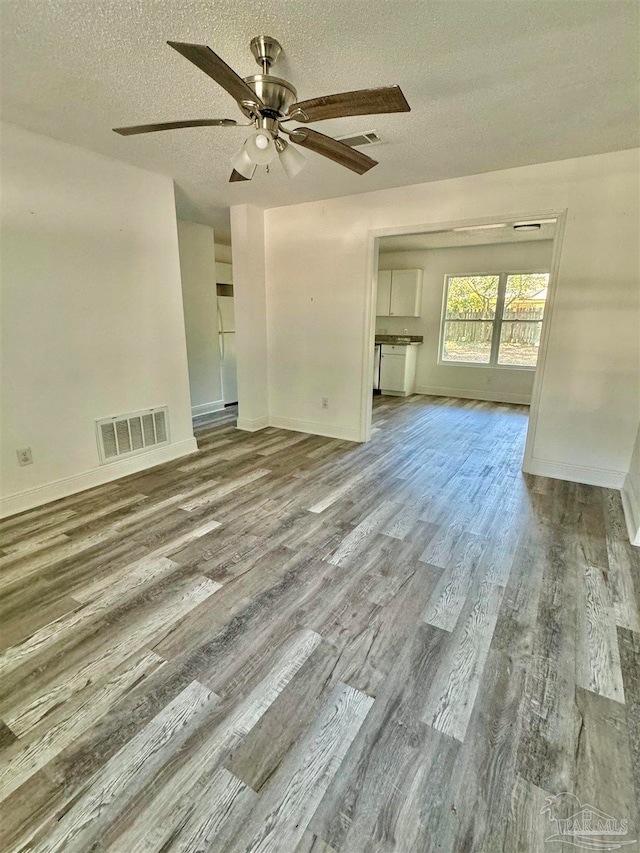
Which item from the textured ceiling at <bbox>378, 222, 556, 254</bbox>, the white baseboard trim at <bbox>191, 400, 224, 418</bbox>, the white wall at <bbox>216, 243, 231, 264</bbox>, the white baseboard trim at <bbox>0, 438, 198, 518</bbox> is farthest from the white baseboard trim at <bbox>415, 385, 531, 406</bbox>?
the white baseboard trim at <bbox>0, 438, 198, 518</bbox>

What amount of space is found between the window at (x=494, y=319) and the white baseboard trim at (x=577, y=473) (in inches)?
132

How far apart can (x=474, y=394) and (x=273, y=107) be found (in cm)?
583

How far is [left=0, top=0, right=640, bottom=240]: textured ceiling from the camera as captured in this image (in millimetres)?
1532

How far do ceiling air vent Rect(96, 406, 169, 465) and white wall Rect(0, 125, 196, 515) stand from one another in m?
0.07

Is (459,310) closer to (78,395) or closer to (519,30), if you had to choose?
(519,30)

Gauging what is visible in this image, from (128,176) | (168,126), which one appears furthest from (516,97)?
(128,176)

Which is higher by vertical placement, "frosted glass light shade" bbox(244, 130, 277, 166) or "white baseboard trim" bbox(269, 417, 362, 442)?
"frosted glass light shade" bbox(244, 130, 277, 166)

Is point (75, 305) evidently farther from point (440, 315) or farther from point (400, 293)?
point (440, 315)

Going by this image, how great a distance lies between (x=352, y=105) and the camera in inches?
60.7

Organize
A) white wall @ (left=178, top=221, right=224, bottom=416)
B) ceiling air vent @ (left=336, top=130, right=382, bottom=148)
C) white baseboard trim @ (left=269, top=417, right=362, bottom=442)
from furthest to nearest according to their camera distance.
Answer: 1. white wall @ (left=178, top=221, right=224, bottom=416)
2. white baseboard trim @ (left=269, top=417, right=362, bottom=442)
3. ceiling air vent @ (left=336, top=130, right=382, bottom=148)

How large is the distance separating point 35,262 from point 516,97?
318cm

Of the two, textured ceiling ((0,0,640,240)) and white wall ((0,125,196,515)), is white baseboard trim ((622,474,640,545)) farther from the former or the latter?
white wall ((0,125,196,515))

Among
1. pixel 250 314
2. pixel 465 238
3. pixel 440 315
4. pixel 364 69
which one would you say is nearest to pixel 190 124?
pixel 364 69

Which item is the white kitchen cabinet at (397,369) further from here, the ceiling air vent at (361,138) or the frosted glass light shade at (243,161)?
the frosted glass light shade at (243,161)
